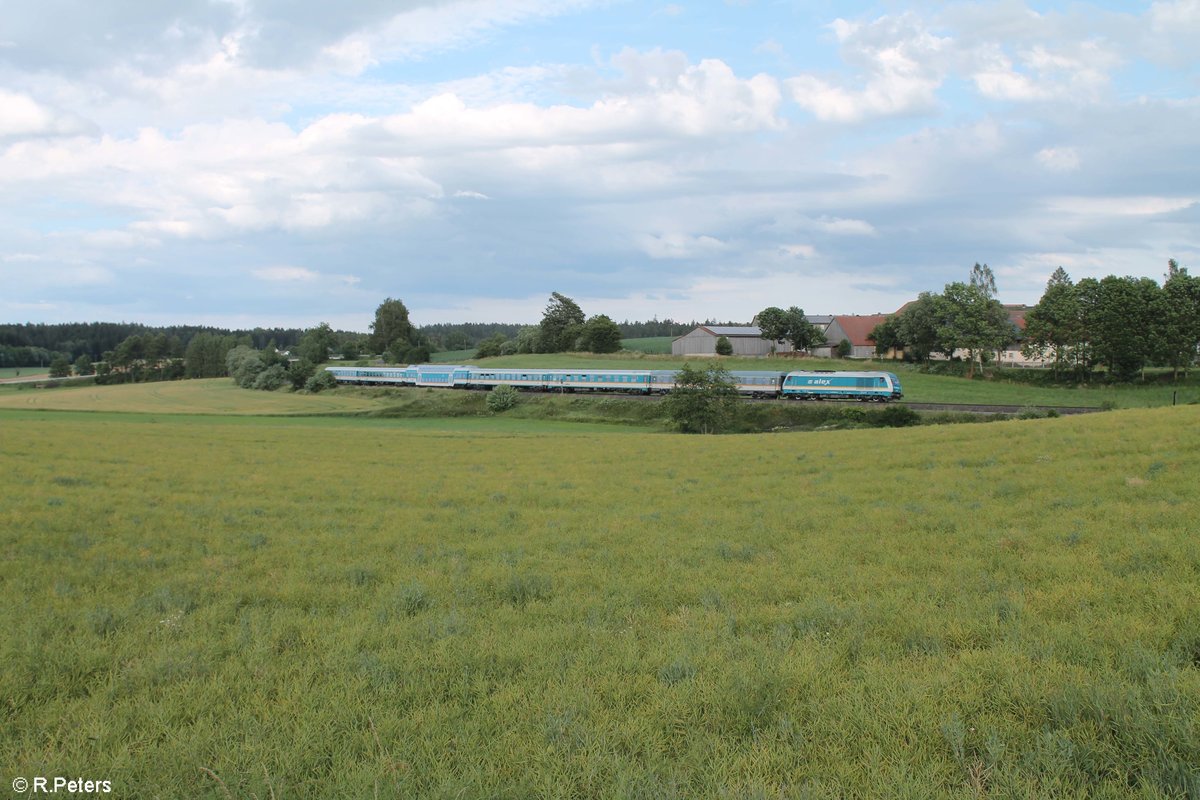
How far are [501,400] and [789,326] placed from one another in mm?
59272

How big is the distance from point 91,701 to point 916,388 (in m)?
69.5

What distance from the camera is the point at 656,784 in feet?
14.6

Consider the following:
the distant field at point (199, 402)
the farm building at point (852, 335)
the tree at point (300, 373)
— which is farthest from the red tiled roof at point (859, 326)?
the tree at point (300, 373)

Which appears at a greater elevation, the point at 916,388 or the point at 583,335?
the point at 583,335

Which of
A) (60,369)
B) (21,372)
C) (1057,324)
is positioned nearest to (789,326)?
(1057,324)

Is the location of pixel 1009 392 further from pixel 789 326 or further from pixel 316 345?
pixel 316 345

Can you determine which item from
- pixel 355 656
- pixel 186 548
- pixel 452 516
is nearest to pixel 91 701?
pixel 355 656

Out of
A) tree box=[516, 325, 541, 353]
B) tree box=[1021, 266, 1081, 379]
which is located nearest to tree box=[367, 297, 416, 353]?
tree box=[516, 325, 541, 353]

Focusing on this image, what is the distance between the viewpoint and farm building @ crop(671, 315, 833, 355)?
119 meters

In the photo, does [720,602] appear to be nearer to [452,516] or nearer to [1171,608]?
[1171,608]

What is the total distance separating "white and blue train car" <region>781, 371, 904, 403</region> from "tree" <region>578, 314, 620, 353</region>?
63.1 metres

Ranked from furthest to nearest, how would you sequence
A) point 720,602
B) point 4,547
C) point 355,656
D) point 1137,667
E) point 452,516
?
point 452,516 < point 4,547 < point 720,602 < point 355,656 < point 1137,667

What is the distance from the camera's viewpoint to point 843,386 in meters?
58.4

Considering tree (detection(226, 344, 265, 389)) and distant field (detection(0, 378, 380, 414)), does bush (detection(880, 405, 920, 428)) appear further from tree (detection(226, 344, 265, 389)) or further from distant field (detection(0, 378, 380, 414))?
tree (detection(226, 344, 265, 389))
